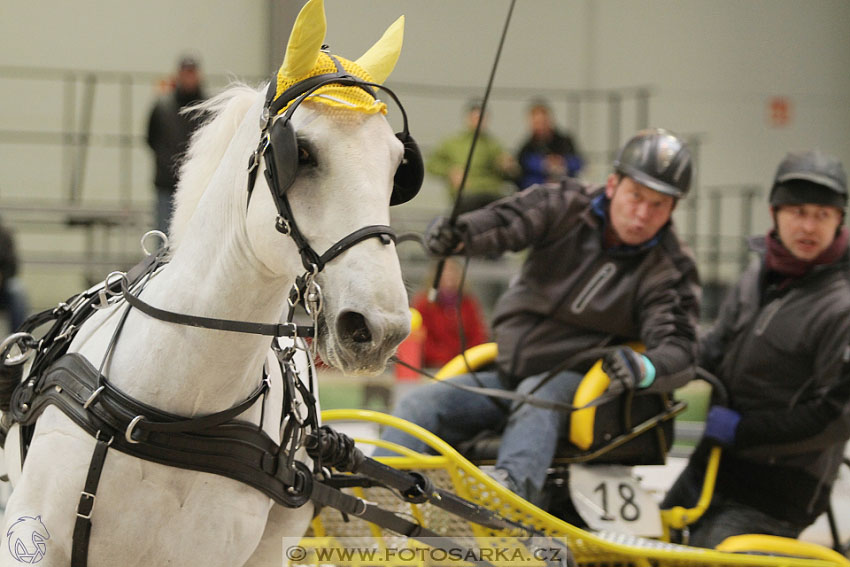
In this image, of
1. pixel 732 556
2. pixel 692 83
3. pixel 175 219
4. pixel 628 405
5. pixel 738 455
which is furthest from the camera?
pixel 692 83

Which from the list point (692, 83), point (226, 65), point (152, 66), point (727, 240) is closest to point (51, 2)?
point (152, 66)

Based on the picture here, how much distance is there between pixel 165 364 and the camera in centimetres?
177

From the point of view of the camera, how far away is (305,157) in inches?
63.1

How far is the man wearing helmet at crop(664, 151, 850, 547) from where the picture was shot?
3133 mm

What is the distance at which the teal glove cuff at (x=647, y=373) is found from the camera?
2850 mm

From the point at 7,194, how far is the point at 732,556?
7454 millimetres

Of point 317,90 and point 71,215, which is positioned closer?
point 317,90

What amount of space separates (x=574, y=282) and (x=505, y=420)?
0.49 metres

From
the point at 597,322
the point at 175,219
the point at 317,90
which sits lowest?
the point at 597,322

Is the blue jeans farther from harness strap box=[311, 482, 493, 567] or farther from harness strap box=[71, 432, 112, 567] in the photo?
harness strap box=[71, 432, 112, 567]

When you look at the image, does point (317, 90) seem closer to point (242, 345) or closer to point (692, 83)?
point (242, 345)

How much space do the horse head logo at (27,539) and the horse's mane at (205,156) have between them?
0.56 meters

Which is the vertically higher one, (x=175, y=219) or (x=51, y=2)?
(x=51, y=2)

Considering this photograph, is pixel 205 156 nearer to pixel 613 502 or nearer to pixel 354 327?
pixel 354 327
